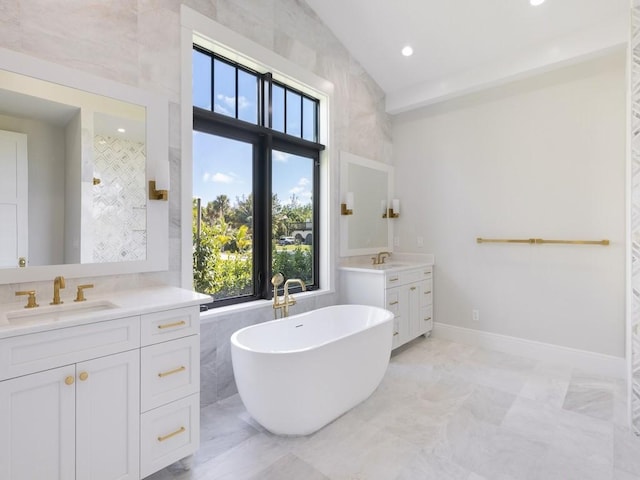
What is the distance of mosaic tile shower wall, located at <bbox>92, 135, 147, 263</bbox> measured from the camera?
6.42 ft

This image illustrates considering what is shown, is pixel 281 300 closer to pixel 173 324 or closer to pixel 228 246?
pixel 228 246

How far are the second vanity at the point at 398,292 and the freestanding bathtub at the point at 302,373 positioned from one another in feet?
2.44

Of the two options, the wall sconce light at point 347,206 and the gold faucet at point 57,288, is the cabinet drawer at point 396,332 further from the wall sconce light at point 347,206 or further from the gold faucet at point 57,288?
the gold faucet at point 57,288

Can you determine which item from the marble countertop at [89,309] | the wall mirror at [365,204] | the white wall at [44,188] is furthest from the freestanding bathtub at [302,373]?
the wall mirror at [365,204]

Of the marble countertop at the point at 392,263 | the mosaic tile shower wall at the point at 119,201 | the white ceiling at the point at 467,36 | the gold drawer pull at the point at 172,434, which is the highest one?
the white ceiling at the point at 467,36

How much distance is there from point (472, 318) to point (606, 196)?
1704 mm

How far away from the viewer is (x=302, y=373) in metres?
1.96

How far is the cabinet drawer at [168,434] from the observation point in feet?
5.25

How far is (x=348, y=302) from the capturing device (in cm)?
360

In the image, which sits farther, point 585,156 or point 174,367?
point 585,156

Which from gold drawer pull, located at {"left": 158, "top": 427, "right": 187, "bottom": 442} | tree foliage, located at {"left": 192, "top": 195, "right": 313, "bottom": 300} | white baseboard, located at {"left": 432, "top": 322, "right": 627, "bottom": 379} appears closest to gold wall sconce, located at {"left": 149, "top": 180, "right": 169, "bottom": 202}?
tree foliage, located at {"left": 192, "top": 195, "right": 313, "bottom": 300}

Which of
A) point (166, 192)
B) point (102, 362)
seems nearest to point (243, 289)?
point (166, 192)

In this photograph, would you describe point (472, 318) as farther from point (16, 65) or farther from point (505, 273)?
point (16, 65)

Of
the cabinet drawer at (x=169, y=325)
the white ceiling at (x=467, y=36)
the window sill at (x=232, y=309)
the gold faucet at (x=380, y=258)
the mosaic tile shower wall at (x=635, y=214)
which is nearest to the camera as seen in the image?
the cabinet drawer at (x=169, y=325)
